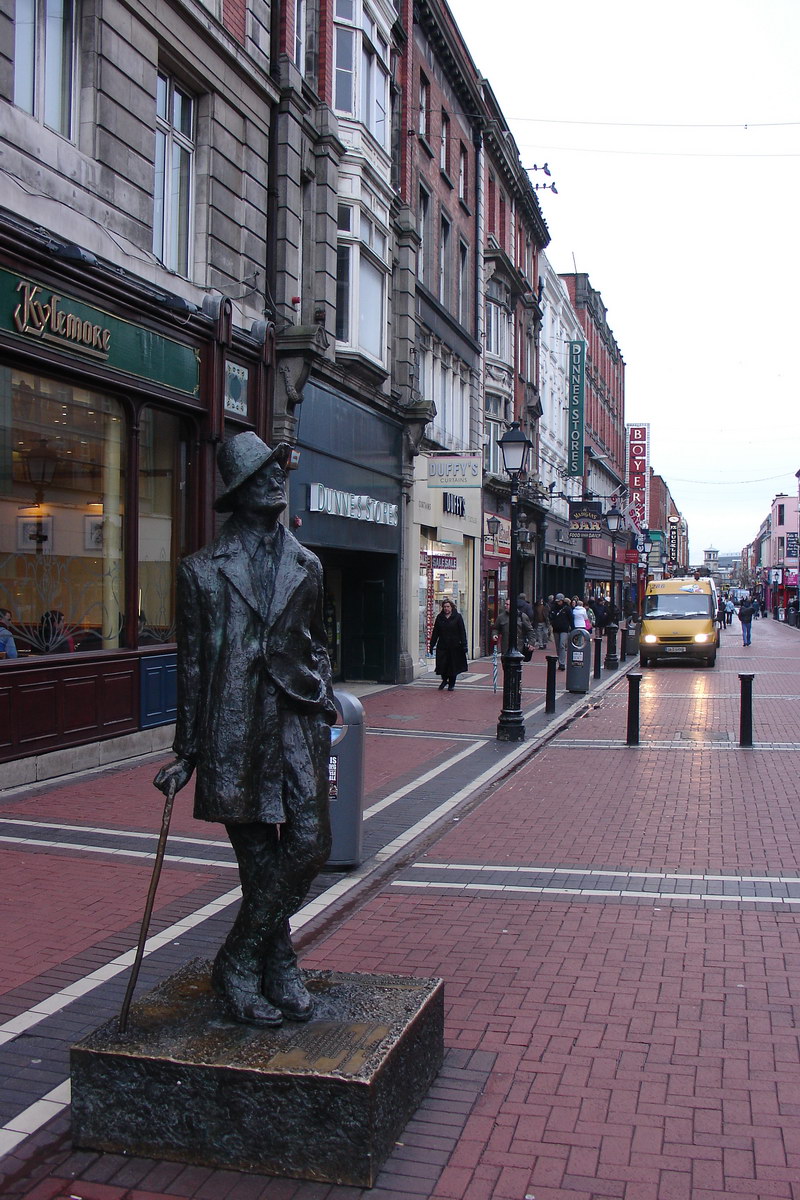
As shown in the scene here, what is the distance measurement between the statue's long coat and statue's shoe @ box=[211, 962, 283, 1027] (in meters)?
0.65

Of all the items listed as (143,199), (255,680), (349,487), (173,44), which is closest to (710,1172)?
(255,680)

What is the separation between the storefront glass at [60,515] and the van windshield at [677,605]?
831 inches

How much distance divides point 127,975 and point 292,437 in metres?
12.1

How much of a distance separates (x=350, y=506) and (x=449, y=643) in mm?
3336

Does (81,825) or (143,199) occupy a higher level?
(143,199)

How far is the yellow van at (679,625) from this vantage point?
2909 cm

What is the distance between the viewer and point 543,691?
21.7 metres

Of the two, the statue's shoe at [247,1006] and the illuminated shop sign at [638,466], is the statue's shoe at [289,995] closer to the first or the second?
the statue's shoe at [247,1006]

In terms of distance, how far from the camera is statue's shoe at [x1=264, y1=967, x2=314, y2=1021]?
409 cm

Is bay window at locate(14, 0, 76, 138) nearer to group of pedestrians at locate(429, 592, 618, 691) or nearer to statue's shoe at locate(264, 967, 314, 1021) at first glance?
statue's shoe at locate(264, 967, 314, 1021)

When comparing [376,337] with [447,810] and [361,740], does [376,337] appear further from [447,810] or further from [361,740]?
[361,740]

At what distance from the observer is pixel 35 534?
11.2 metres

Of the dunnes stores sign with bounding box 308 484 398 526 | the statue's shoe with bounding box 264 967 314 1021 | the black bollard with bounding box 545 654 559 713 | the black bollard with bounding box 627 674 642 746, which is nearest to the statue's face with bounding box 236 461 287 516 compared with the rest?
the statue's shoe with bounding box 264 967 314 1021

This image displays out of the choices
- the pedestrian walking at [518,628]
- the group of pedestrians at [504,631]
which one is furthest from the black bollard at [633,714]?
the pedestrian walking at [518,628]
